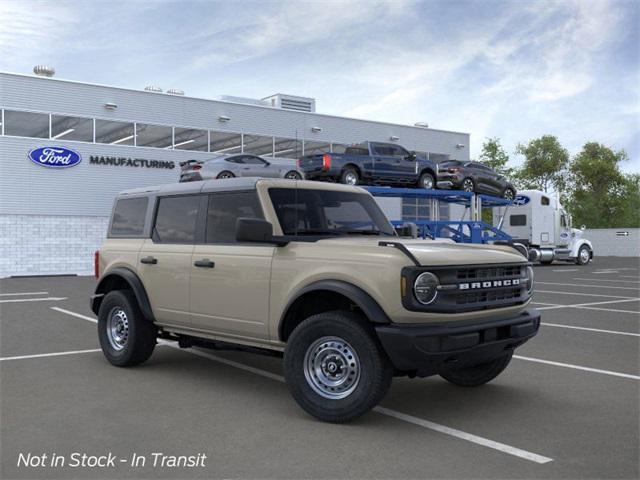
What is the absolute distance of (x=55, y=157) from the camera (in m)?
26.6

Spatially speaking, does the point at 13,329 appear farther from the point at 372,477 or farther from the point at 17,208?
→ the point at 17,208

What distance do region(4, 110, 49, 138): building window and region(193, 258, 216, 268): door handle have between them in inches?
899

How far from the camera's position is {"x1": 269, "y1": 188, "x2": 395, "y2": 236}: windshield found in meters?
5.96

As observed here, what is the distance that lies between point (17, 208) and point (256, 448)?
2487cm

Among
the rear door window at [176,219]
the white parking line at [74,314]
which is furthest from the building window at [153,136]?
the rear door window at [176,219]

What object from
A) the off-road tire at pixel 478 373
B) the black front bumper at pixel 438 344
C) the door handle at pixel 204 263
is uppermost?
the door handle at pixel 204 263

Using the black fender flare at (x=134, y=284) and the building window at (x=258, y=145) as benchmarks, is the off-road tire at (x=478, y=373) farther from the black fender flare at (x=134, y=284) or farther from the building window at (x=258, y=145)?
the building window at (x=258, y=145)

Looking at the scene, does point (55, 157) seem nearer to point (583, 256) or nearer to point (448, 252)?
point (448, 252)

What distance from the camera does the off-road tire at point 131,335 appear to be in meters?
6.98

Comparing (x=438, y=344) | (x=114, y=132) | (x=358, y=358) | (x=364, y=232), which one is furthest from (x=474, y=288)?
(x=114, y=132)

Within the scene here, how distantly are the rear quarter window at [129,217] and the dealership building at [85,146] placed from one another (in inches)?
812

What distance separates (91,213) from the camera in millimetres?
27891

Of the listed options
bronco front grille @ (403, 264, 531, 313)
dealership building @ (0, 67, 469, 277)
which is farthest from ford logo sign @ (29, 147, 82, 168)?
bronco front grille @ (403, 264, 531, 313)

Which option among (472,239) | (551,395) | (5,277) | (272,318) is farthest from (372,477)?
(5,277)
